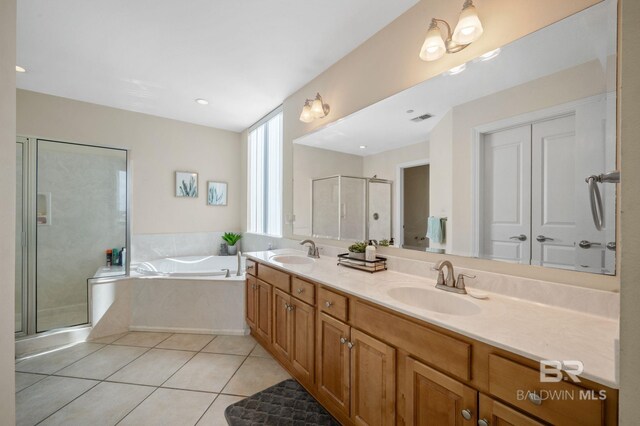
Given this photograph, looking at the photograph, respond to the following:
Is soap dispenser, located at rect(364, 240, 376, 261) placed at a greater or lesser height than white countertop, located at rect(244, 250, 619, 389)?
greater

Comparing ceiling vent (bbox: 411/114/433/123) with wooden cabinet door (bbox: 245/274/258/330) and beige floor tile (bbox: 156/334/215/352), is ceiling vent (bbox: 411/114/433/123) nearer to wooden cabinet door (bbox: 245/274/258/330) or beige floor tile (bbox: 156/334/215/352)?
wooden cabinet door (bbox: 245/274/258/330)

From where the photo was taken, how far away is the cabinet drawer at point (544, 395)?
2.23 ft

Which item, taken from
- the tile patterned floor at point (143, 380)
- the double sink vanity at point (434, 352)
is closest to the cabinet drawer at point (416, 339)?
the double sink vanity at point (434, 352)

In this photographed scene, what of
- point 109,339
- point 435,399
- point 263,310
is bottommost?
point 109,339

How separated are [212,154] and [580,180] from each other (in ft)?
13.6

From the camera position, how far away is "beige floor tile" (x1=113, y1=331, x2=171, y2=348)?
258cm

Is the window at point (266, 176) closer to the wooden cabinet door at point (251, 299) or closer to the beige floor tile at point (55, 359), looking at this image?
the wooden cabinet door at point (251, 299)

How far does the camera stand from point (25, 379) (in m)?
2.02

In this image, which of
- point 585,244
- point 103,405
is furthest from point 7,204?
point 585,244

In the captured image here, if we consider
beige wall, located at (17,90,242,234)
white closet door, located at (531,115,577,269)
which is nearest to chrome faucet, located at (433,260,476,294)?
white closet door, located at (531,115,577,269)

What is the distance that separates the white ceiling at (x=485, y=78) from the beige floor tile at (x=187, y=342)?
2335mm

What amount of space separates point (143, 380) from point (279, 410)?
115cm

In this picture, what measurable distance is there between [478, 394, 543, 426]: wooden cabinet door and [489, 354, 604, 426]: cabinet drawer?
2 cm

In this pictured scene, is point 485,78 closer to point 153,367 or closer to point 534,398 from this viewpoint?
point 534,398
